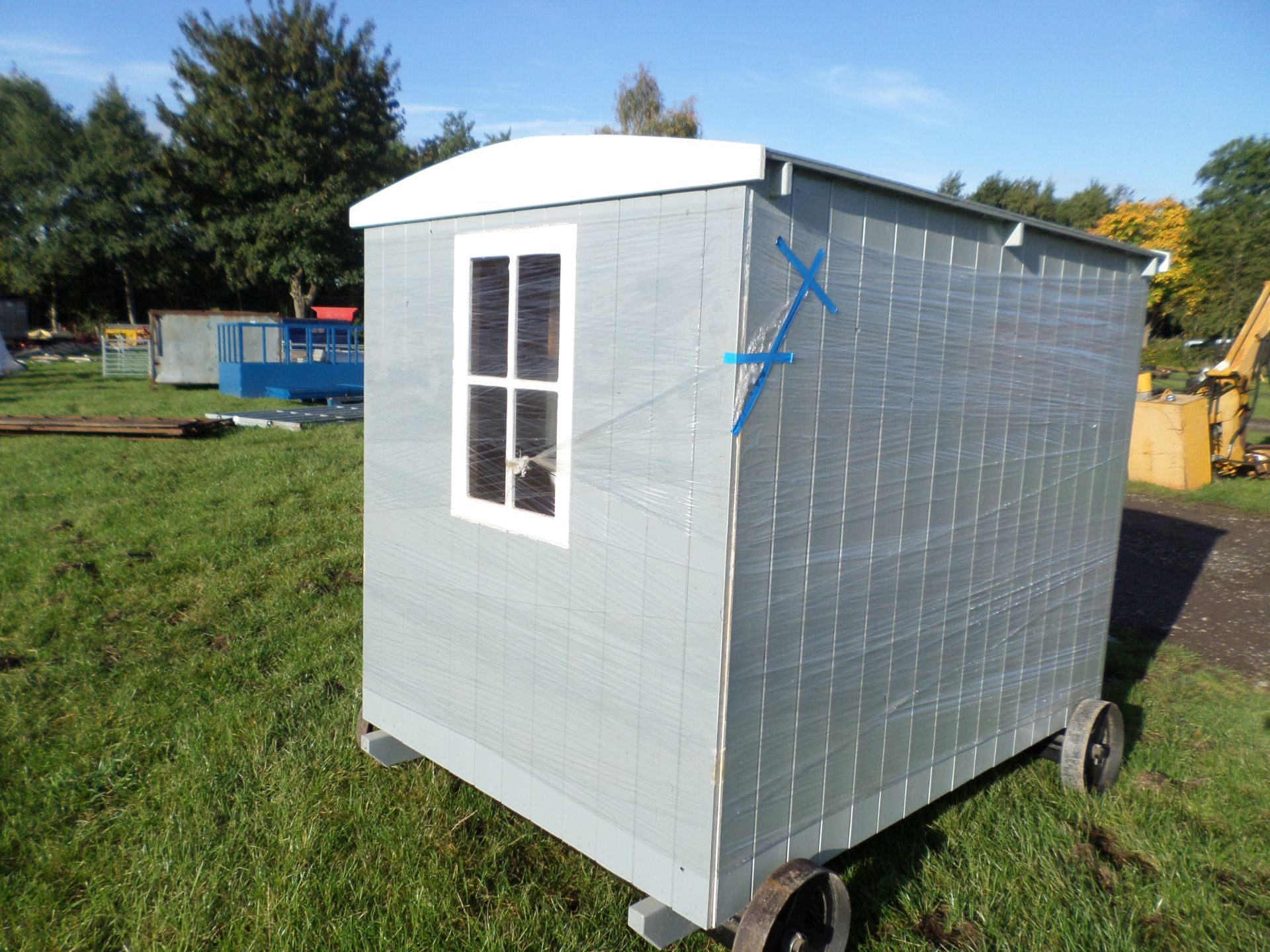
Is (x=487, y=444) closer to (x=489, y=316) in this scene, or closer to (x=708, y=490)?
(x=489, y=316)

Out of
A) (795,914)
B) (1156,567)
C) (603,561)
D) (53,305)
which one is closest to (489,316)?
(603,561)

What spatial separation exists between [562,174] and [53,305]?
48026mm

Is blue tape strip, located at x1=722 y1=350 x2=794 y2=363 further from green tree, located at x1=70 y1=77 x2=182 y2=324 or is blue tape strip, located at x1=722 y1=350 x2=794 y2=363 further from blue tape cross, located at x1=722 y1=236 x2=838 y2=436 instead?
green tree, located at x1=70 y1=77 x2=182 y2=324

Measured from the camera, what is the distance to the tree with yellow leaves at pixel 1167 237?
34.3m

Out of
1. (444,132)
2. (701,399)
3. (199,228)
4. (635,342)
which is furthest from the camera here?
(444,132)

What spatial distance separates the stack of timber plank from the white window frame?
898cm

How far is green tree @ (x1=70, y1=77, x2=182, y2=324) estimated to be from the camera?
117ft

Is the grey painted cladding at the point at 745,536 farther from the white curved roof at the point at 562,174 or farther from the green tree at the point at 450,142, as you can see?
the green tree at the point at 450,142

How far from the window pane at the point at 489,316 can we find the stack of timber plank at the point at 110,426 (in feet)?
29.7

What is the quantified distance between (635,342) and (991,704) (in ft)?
7.25

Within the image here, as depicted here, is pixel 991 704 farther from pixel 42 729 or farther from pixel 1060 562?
pixel 42 729

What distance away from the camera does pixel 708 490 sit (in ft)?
8.08

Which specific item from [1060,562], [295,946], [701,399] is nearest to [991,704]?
[1060,562]

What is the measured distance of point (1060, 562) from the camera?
3957mm
